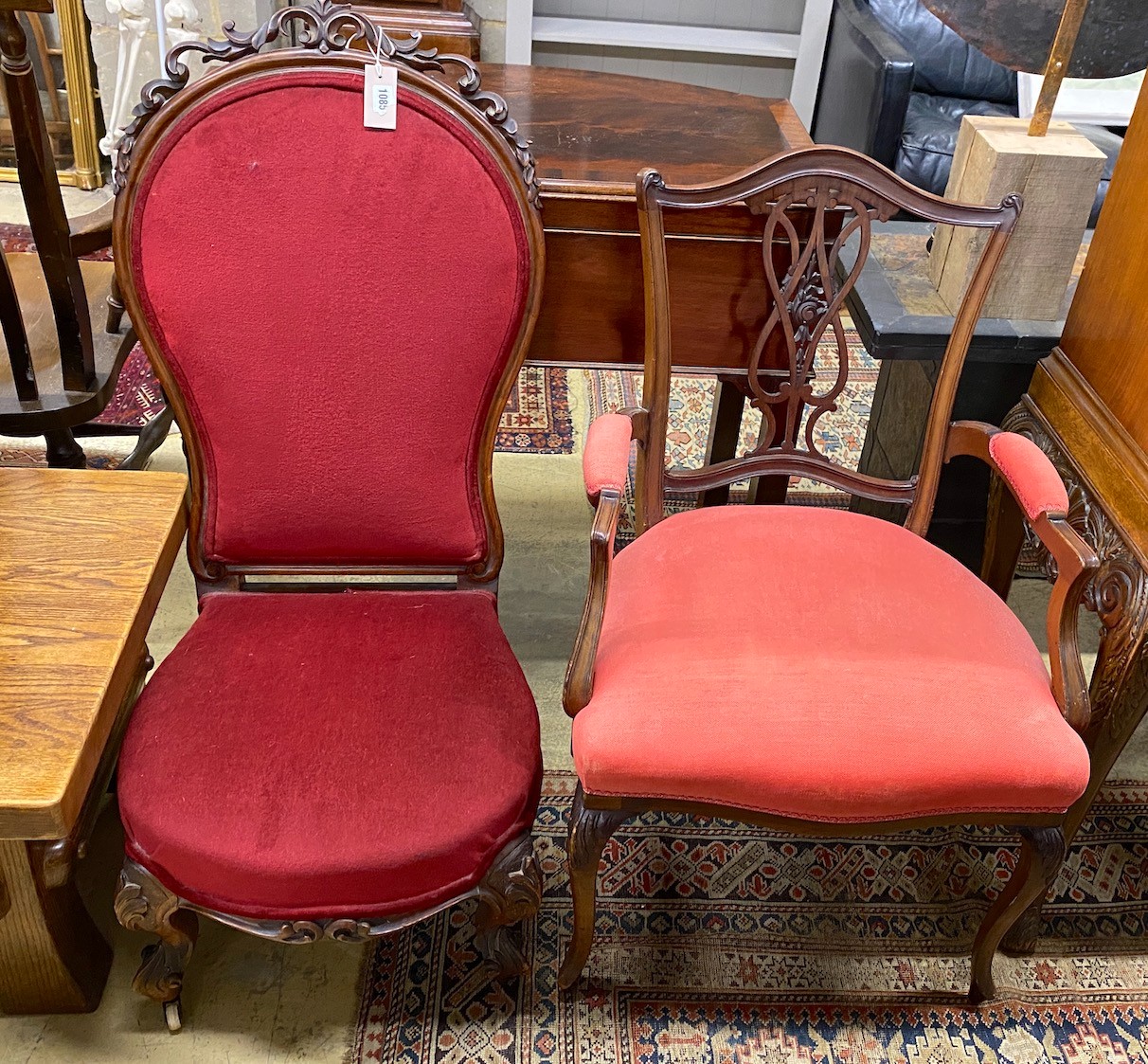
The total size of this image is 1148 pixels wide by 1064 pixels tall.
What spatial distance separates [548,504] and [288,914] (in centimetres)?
138

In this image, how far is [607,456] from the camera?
1370 mm

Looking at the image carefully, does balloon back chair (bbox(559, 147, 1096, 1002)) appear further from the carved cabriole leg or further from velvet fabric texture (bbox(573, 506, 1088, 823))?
the carved cabriole leg

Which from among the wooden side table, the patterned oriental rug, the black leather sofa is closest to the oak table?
the patterned oriental rug

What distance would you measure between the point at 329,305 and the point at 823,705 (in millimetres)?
782

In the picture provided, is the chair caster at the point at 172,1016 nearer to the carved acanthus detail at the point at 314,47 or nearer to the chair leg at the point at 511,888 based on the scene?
the chair leg at the point at 511,888

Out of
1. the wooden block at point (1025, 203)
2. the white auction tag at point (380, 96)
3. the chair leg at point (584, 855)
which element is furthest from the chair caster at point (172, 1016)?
the wooden block at point (1025, 203)

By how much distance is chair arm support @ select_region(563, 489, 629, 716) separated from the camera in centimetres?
129

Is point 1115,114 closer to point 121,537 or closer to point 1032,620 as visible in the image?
point 1032,620

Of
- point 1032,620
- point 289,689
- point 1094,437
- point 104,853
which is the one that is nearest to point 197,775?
point 289,689

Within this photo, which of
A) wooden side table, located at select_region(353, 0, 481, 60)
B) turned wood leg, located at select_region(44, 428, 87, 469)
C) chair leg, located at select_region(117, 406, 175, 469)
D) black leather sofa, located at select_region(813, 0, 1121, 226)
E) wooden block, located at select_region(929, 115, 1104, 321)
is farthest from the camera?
black leather sofa, located at select_region(813, 0, 1121, 226)

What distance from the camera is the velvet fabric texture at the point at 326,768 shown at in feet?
3.87

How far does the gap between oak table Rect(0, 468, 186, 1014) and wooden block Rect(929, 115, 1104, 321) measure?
131cm

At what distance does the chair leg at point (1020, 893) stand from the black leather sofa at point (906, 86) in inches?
98.6

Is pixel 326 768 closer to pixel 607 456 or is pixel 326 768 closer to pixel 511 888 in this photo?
pixel 511 888
